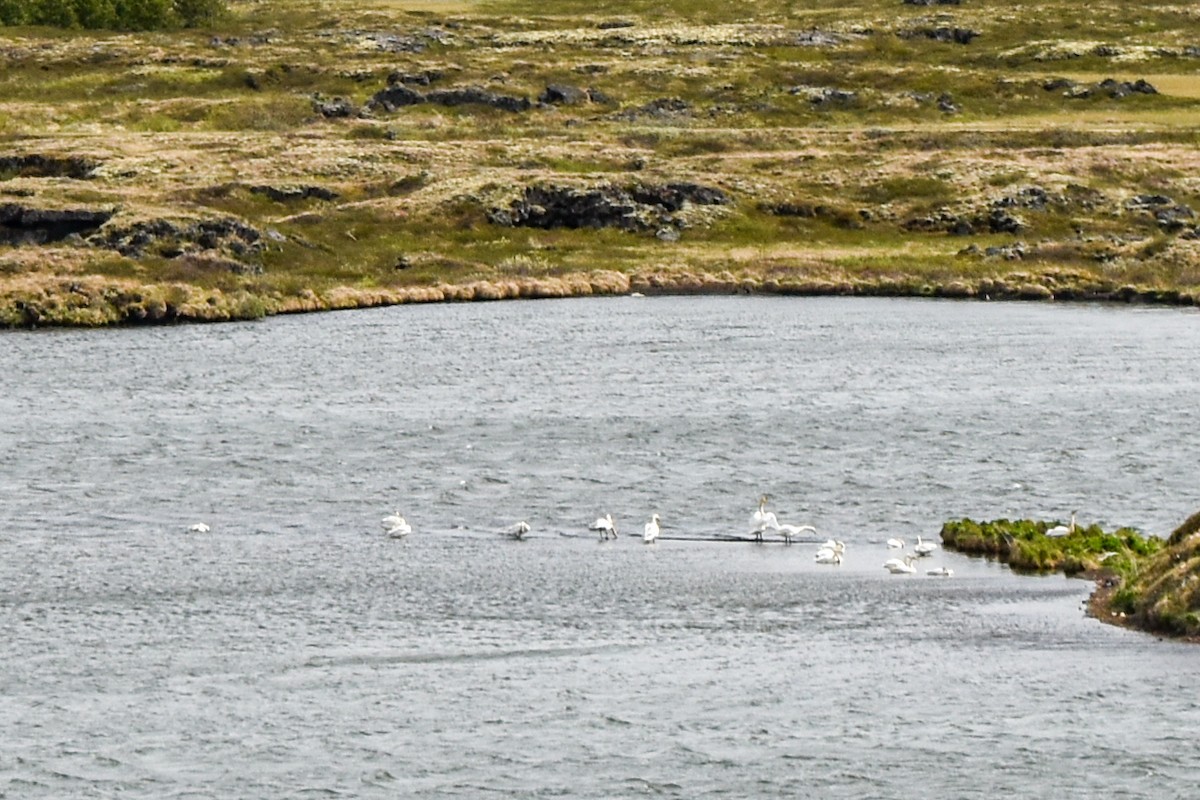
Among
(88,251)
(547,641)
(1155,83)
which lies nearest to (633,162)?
(88,251)

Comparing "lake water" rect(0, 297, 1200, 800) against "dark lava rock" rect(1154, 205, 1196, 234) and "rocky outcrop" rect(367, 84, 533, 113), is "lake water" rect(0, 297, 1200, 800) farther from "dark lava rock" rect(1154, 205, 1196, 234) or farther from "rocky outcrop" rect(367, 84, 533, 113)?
"rocky outcrop" rect(367, 84, 533, 113)

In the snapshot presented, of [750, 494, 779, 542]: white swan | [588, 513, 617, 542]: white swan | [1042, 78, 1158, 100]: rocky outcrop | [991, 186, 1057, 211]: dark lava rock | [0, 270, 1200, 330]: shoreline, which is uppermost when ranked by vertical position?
[1042, 78, 1158, 100]: rocky outcrop

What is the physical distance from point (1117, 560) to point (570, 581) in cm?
1181

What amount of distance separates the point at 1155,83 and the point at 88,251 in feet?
350

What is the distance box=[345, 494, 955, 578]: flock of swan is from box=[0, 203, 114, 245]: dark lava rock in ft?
196

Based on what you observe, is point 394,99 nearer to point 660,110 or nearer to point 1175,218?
point 660,110

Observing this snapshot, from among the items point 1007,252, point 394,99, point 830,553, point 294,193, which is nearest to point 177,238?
point 294,193

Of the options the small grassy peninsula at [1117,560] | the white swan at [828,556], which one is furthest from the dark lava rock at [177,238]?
the white swan at [828,556]

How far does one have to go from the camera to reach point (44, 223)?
339ft

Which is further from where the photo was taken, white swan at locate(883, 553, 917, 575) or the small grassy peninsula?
white swan at locate(883, 553, 917, 575)

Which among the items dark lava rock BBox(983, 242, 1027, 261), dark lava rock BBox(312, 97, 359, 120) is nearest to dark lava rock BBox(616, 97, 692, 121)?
dark lava rock BBox(312, 97, 359, 120)

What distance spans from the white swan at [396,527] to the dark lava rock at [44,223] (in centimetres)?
6091

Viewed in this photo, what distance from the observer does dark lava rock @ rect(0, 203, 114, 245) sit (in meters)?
103

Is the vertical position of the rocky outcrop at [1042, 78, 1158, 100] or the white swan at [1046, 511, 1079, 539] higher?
the rocky outcrop at [1042, 78, 1158, 100]
